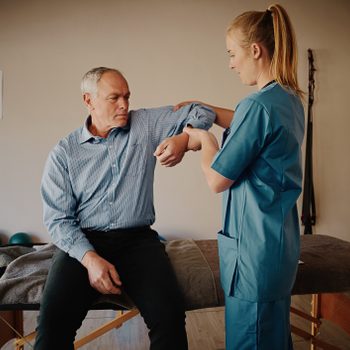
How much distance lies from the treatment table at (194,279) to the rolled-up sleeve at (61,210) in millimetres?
193

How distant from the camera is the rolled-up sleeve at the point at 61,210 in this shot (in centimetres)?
135

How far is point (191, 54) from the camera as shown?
10.4 ft

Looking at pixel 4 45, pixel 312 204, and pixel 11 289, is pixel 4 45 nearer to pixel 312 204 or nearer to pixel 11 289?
pixel 11 289

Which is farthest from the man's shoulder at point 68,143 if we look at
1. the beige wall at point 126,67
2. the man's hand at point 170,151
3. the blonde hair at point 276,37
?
the beige wall at point 126,67

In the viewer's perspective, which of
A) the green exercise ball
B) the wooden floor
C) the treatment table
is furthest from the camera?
the green exercise ball

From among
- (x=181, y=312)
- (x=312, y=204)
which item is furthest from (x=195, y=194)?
(x=181, y=312)

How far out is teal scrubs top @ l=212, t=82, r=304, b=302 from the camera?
974 millimetres

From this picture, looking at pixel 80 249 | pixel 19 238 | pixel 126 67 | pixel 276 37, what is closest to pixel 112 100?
pixel 80 249

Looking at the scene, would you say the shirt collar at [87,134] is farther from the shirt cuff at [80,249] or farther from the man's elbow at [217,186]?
the man's elbow at [217,186]

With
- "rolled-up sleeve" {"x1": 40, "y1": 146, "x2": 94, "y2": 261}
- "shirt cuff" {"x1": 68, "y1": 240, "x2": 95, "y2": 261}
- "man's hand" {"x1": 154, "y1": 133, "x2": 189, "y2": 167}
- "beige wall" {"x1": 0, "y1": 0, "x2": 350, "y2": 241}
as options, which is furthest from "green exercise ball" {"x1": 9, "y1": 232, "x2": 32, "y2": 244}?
"man's hand" {"x1": 154, "y1": 133, "x2": 189, "y2": 167}

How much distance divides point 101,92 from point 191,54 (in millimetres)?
1869

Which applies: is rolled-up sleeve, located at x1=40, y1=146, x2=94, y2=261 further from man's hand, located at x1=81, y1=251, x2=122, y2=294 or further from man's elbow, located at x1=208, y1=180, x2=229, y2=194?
man's elbow, located at x1=208, y1=180, x2=229, y2=194

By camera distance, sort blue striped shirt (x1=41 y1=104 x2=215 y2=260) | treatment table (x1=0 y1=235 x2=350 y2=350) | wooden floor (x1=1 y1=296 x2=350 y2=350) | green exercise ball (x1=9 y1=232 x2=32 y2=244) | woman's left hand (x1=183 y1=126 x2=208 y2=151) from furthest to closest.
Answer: green exercise ball (x1=9 y1=232 x2=32 y2=244)
wooden floor (x1=1 y1=296 x2=350 y2=350)
blue striped shirt (x1=41 y1=104 x2=215 y2=260)
treatment table (x1=0 y1=235 x2=350 y2=350)
woman's left hand (x1=183 y1=126 x2=208 y2=151)

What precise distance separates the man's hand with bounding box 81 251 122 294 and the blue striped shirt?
178 millimetres
